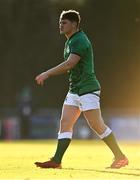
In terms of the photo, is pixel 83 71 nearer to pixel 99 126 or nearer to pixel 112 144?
pixel 99 126

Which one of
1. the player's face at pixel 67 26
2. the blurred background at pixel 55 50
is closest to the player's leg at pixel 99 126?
the player's face at pixel 67 26

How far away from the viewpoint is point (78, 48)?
35.1 ft

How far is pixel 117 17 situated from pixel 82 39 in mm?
39209

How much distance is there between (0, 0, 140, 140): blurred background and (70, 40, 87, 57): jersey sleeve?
123ft

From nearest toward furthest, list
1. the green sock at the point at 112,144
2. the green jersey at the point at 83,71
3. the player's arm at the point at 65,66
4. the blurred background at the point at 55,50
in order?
1. the player's arm at the point at 65,66
2. the green jersey at the point at 83,71
3. the green sock at the point at 112,144
4. the blurred background at the point at 55,50

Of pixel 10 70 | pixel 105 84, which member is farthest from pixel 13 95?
pixel 105 84

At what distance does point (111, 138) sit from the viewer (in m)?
11.1

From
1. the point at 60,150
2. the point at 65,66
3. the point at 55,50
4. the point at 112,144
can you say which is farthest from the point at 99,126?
the point at 55,50

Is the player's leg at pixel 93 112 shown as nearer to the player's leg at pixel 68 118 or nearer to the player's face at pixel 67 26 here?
the player's leg at pixel 68 118

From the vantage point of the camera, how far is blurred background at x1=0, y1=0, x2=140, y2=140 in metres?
49.3

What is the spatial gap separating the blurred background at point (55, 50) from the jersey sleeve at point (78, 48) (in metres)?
37.4

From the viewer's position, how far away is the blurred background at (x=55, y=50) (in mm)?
49344

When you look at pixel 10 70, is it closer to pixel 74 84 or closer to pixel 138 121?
pixel 138 121

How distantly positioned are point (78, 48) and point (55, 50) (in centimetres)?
3959
